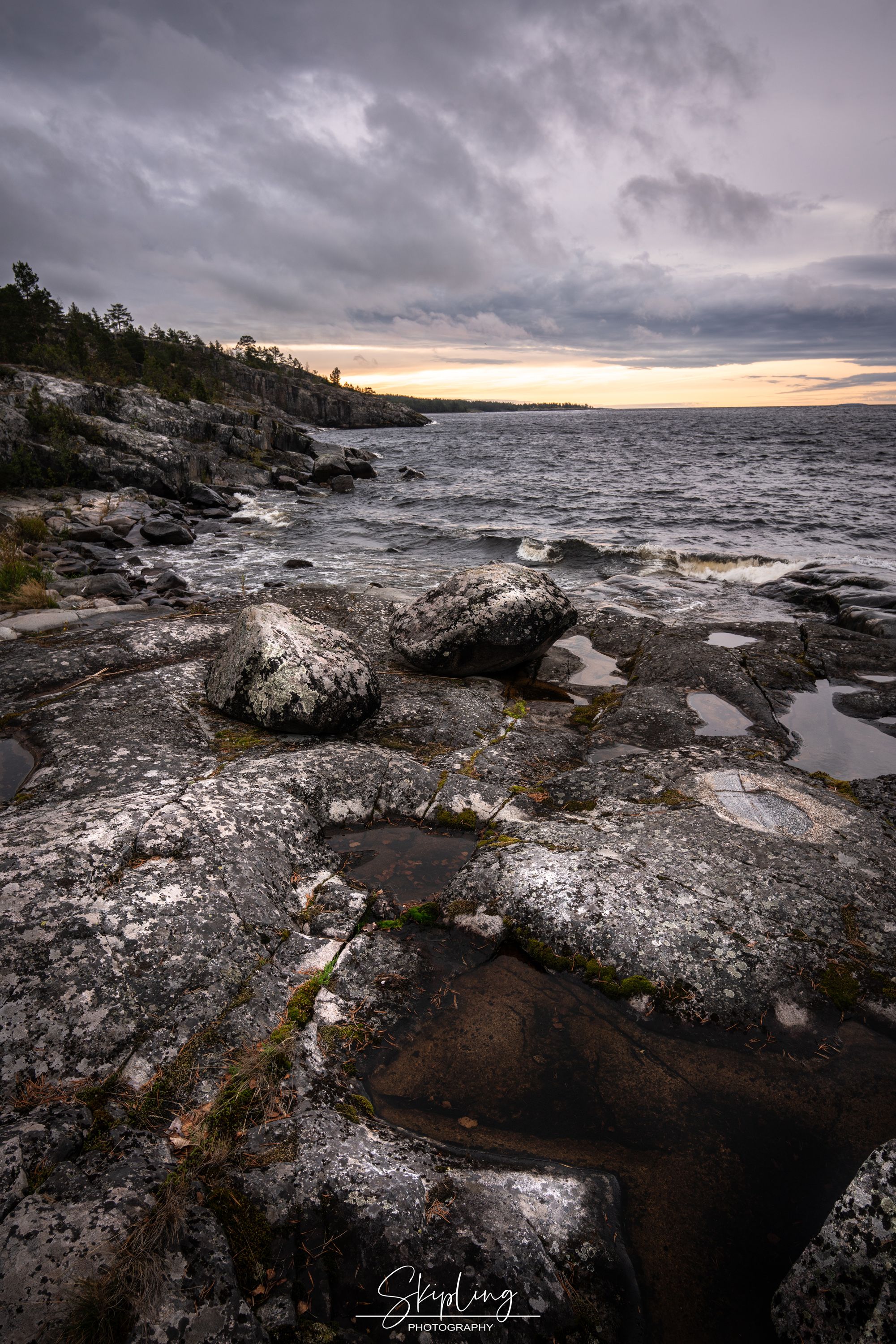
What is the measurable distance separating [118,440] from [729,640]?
1061 inches

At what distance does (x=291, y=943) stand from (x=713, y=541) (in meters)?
21.0

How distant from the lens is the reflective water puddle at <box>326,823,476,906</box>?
13.8 feet

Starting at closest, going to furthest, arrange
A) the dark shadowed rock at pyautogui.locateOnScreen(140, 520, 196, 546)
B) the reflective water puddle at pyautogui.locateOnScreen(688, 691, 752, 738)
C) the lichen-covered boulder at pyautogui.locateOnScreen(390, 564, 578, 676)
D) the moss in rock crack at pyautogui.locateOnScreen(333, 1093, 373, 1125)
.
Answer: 1. the moss in rock crack at pyautogui.locateOnScreen(333, 1093, 373, 1125)
2. the reflective water puddle at pyautogui.locateOnScreen(688, 691, 752, 738)
3. the lichen-covered boulder at pyautogui.locateOnScreen(390, 564, 578, 676)
4. the dark shadowed rock at pyautogui.locateOnScreen(140, 520, 196, 546)

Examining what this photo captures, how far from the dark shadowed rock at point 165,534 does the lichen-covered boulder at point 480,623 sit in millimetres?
13589

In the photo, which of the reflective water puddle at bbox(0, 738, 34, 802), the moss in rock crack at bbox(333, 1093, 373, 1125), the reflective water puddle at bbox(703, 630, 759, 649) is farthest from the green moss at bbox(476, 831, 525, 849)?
the reflective water puddle at bbox(703, 630, 759, 649)

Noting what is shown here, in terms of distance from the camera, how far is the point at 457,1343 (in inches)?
78.3

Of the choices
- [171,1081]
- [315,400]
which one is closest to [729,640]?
[171,1081]

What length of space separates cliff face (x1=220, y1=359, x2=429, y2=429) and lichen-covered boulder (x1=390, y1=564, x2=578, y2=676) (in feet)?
332

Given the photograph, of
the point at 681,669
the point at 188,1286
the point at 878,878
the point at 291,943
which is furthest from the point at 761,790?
the point at 188,1286

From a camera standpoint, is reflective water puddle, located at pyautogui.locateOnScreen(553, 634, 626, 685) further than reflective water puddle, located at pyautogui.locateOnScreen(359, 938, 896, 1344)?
Yes

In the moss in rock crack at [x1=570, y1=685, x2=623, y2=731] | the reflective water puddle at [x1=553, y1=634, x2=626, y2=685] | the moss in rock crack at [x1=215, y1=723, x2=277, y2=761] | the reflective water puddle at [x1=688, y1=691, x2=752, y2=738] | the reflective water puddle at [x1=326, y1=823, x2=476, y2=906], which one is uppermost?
the moss in rock crack at [x1=215, y1=723, x2=277, y2=761]

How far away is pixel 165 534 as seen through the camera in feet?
60.8

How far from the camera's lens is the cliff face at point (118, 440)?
2159 centimetres

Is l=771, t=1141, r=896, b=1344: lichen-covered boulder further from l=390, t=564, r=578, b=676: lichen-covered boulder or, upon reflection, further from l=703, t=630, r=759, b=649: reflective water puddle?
l=703, t=630, r=759, b=649: reflective water puddle
